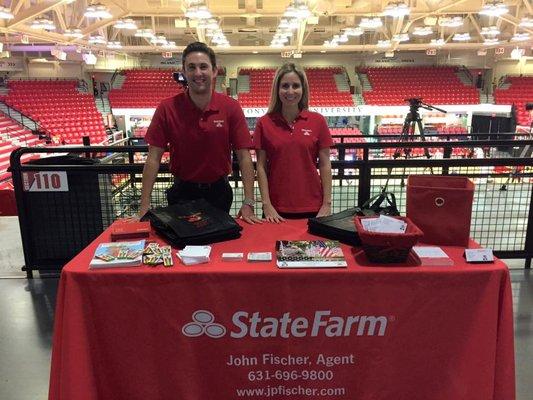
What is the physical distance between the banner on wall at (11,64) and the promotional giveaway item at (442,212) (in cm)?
2388

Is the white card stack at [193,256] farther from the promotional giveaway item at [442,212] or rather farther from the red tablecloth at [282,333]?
the promotional giveaway item at [442,212]

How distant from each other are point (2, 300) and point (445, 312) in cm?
280

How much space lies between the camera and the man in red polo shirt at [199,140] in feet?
6.78

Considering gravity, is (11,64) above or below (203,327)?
above

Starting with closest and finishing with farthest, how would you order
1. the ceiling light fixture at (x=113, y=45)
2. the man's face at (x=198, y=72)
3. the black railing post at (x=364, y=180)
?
the man's face at (x=198, y=72) < the black railing post at (x=364, y=180) < the ceiling light fixture at (x=113, y=45)

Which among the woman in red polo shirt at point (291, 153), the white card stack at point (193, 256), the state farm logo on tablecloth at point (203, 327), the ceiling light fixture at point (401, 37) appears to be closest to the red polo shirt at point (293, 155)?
the woman in red polo shirt at point (291, 153)

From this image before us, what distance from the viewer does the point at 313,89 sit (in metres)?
21.2

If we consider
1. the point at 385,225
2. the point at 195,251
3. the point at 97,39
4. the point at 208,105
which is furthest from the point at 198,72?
the point at 97,39

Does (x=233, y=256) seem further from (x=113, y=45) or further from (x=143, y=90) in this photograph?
(x=143, y=90)

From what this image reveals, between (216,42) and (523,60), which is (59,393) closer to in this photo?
(216,42)

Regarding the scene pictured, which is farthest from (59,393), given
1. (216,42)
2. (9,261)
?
(216,42)

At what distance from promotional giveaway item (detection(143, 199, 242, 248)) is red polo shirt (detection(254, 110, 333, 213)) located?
1.26ft

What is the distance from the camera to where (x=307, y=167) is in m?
2.13

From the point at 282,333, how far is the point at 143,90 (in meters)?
21.1
